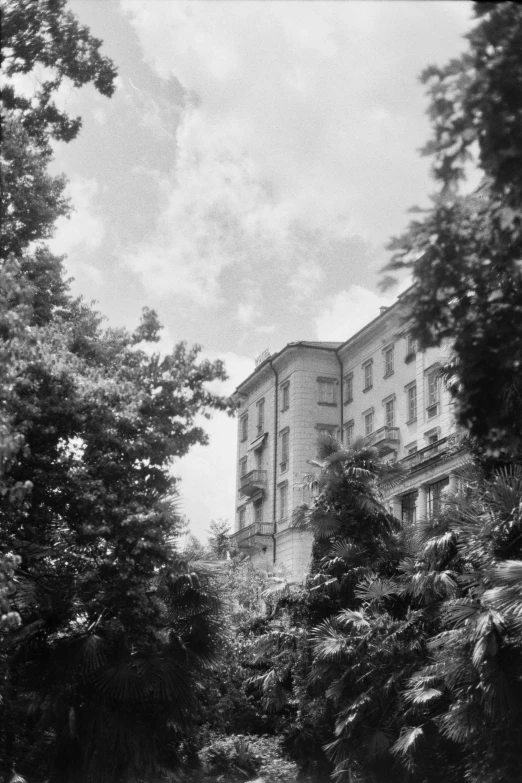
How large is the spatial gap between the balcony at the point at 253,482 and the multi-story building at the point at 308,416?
0.21ft

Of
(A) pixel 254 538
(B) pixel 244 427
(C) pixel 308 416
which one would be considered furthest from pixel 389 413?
(B) pixel 244 427

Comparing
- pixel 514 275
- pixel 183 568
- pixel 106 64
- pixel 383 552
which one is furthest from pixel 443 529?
pixel 514 275

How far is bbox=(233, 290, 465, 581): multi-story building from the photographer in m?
44.4

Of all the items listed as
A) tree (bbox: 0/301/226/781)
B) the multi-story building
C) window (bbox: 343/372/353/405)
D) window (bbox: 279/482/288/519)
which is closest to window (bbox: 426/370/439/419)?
the multi-story building

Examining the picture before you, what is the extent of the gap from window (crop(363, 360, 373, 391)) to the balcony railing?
645 inches

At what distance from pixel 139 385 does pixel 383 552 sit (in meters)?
9.05

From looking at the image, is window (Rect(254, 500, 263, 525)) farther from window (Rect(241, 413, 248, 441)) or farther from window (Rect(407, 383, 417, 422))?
window (Rect(407, 383, 417, 422))

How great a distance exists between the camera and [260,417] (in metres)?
59.7

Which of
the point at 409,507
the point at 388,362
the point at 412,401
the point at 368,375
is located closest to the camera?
the point at 409,507

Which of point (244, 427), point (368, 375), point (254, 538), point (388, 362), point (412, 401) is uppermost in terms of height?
point (244, 427)

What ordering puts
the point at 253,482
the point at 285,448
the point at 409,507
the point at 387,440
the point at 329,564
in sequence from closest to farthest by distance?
the point at 329,564 < the point at 409,507 < the point at 387,440 < the point at 285,448 < the point at 253,482

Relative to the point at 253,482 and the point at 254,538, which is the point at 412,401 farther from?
the point at 253,482

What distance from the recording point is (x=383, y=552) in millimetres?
24531

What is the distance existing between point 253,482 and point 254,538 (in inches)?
162
